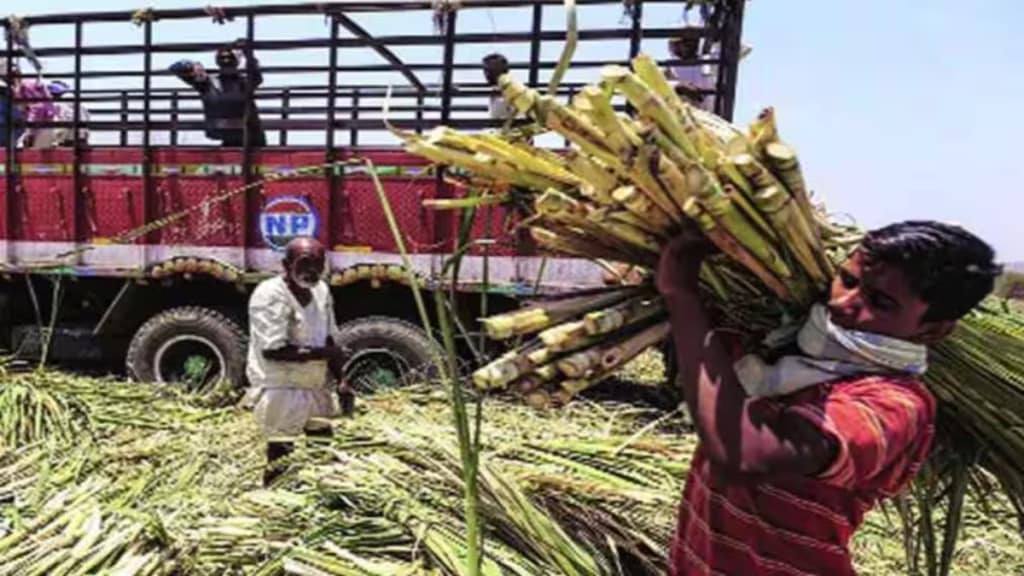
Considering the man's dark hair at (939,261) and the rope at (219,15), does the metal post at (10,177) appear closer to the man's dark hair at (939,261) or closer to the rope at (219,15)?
the rope at (219,15)

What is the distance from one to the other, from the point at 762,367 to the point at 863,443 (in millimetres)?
238

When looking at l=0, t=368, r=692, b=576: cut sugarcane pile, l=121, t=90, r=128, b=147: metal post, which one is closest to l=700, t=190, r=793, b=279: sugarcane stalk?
l=0, t=368, r=692, b=576: cut sugarcane pile

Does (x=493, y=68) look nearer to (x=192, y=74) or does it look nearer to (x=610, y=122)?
(x=192, y=74)

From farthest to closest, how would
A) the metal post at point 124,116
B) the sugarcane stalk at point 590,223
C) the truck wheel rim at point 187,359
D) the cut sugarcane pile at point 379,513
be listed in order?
the metal post at point 124,116, the truck wheel rim at point 187,359, the cut sugarcane pile at point 379,513, the sugarcane stalk at point 590,223

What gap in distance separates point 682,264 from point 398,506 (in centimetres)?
121

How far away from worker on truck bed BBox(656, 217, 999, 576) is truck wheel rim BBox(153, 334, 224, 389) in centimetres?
594

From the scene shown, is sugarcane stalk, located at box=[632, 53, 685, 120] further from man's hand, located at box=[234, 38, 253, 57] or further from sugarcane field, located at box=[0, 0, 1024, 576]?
man's hand, located at box=[234, 38, 253, 57]

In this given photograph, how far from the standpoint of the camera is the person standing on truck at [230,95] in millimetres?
6965

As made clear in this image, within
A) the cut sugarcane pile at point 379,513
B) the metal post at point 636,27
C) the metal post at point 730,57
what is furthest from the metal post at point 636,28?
the cut sugarcane pile at point 379,513

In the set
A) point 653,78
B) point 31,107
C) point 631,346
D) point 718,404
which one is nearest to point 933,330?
point 718,404

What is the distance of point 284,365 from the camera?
4.29 metres

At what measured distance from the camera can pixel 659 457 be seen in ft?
10.2

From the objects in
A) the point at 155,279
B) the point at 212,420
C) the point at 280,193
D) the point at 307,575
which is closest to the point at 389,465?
the point at 307,575

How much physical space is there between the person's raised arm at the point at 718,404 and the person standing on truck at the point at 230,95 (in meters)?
5.84
